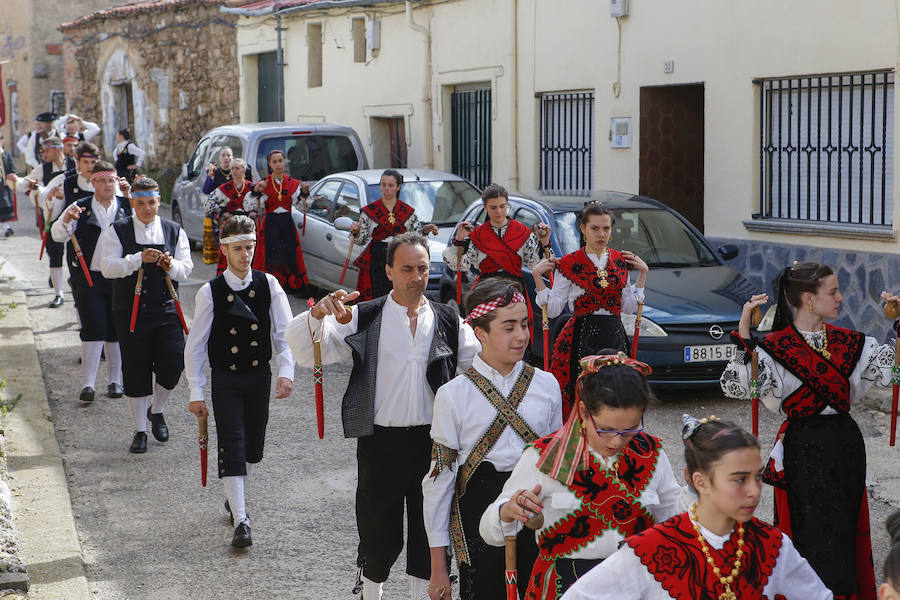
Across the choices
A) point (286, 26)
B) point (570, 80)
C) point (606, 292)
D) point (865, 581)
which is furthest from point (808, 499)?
point (286, 26)

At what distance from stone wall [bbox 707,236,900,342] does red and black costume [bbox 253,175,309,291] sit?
512cm

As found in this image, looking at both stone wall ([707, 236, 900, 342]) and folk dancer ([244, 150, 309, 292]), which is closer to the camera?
stone wall ([707, 236, 900, 342])

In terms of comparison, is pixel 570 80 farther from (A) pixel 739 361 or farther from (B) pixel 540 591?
(B) pixel 540 591

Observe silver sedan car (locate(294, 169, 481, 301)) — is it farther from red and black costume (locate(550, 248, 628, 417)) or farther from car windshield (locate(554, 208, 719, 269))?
red and black costume (locate(550, 248, 628, 417))

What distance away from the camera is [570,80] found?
48.4 ft

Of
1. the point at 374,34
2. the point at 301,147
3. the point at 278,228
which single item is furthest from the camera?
the point at 374,34

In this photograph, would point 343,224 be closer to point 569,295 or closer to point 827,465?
point 569,295

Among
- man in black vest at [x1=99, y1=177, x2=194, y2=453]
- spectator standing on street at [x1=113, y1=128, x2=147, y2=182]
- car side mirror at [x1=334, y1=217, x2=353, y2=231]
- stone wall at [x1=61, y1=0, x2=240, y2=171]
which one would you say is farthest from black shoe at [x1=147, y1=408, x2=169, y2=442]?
stone wall at [x1=61, y1=0, x2=240, y2=171]

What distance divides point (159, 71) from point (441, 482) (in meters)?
24.8

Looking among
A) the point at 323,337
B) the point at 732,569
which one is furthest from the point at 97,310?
the point at 732,569

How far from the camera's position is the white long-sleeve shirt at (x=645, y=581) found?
3.17 metres

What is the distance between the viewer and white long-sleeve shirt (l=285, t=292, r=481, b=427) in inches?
193

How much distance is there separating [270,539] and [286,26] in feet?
54.6

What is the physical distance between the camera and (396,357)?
4895mm
